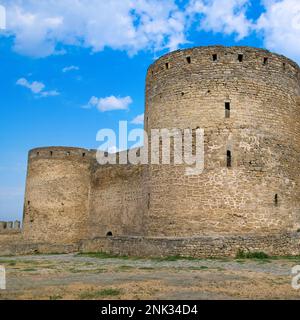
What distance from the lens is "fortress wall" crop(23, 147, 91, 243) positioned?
23.6m

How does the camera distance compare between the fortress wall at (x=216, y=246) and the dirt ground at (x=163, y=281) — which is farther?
the fortress wall at (x=216, y=246)

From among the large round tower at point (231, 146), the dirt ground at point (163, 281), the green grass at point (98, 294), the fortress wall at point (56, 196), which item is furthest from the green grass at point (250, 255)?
the fortress wall at point (56, 196)

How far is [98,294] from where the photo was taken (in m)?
6.78

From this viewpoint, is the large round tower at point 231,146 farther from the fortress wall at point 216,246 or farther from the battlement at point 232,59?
the fortress wall at point 216,246

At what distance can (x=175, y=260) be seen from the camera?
11914 mm

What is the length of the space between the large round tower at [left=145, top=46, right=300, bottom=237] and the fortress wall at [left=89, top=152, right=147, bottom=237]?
477 cm

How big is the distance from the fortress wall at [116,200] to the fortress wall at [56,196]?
0.71 meters

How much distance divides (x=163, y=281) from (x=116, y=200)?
14.1 m

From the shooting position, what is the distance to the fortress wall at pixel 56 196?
23562 mm

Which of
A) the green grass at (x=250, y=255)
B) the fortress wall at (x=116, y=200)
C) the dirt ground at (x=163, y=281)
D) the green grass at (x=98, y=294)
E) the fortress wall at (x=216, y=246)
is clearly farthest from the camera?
the fortress wall at (x=116, y=200)

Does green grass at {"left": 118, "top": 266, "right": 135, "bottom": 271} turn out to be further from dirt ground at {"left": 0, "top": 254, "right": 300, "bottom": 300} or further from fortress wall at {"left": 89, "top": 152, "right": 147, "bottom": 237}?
fortress wall at {"left": 89, "top": 152, "right": 147, "bottom": 237}

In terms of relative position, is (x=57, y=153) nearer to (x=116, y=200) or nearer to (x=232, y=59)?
(x=116, y=200)

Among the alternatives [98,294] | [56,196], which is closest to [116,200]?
[56,196]
